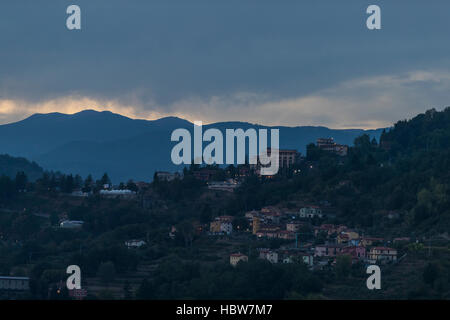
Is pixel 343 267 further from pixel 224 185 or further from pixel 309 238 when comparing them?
pixel 224 185

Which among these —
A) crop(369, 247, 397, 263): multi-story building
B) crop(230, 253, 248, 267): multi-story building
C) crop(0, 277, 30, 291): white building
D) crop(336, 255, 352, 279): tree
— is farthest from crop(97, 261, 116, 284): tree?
crop(369, 247, 397, 263): multi-story building

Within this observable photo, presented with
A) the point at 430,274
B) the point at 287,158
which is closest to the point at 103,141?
the point at 287,158

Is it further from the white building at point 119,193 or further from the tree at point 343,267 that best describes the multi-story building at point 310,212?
the white building at point 119,193

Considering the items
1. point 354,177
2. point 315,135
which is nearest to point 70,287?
point 354,177

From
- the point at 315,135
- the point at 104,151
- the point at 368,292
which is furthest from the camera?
the point at 104,151

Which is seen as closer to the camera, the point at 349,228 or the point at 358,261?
the point at 358,261

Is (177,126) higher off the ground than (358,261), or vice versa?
(177,126)
